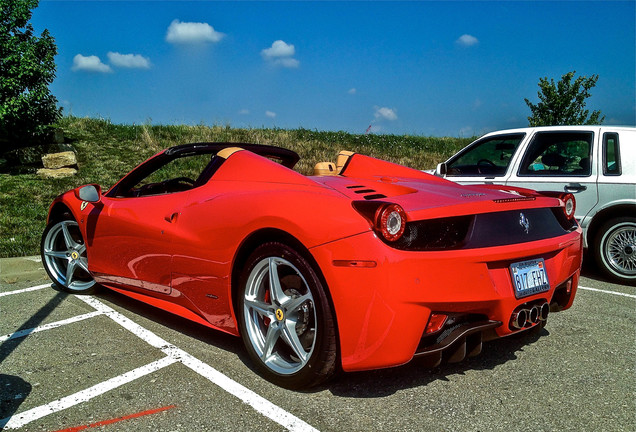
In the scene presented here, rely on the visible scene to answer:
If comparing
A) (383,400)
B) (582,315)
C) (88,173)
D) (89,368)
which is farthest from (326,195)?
(88,173)

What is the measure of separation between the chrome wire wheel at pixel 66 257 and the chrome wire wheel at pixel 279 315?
95.9 inches

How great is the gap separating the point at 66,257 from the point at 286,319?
303 cm

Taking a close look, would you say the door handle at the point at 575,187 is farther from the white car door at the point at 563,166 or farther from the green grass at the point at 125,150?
the green grass at the point at 125,150

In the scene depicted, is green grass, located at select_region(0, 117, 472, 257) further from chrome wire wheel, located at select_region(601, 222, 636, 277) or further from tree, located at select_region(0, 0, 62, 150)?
chrome wire wheel, located at select_region(601, 222, 636, 277)

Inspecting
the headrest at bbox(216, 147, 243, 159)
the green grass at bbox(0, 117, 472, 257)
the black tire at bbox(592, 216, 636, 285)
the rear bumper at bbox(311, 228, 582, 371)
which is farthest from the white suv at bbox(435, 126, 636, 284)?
the green grass at bbox(0, 117, 472, 257)

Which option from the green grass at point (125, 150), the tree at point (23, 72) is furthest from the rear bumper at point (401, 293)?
the tree at point (23, 72)

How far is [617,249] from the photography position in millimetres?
5891

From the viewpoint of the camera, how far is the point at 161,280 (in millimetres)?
3850

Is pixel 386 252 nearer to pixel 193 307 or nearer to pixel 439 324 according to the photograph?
pixel 439 324

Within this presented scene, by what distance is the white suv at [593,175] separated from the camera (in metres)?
5.85

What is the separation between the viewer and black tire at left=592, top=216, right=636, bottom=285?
19.0 ft

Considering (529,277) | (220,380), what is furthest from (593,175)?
(220,380)

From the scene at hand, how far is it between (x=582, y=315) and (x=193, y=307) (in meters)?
3.16

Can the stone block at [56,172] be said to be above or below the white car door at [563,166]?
below
